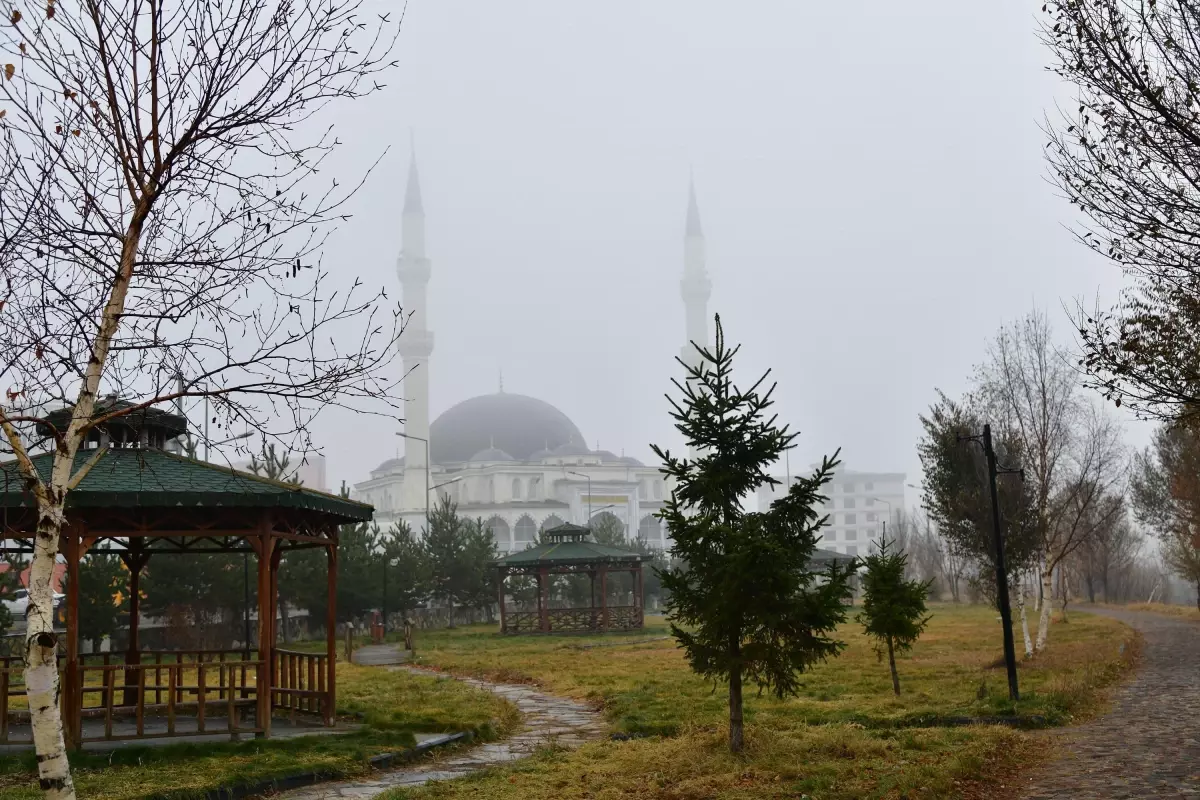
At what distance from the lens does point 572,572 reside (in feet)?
145

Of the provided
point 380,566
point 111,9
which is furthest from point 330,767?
point 380,566

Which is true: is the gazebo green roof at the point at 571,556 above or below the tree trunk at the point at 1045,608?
above

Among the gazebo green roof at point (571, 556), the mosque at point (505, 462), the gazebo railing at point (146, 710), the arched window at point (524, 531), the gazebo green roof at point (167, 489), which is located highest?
the mosque at point (505, 462)

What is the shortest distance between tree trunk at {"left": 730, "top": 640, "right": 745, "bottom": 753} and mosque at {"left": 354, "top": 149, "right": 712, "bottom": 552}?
7012cm

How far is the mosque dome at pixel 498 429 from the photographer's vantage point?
100m

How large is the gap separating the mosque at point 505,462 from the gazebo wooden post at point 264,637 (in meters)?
66.8

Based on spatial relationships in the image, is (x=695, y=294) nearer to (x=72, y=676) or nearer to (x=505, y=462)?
(x=505, y=462)

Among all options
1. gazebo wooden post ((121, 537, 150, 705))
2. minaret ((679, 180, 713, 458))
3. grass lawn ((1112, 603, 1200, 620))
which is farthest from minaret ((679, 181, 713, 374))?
gazebo wooden post ((121, 537, 150, 705))

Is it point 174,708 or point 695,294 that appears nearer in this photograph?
point 174,708

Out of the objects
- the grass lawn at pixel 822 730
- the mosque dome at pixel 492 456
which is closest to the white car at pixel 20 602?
the grass lawn at pixel 822 730

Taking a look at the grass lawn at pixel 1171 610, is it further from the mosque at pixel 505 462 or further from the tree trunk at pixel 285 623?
the mosque at pixel 505 462

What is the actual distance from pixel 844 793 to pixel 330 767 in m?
5.42

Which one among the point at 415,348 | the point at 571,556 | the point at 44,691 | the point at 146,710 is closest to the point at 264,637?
the point at 146,710

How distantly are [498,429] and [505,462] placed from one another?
8839 millimetres
